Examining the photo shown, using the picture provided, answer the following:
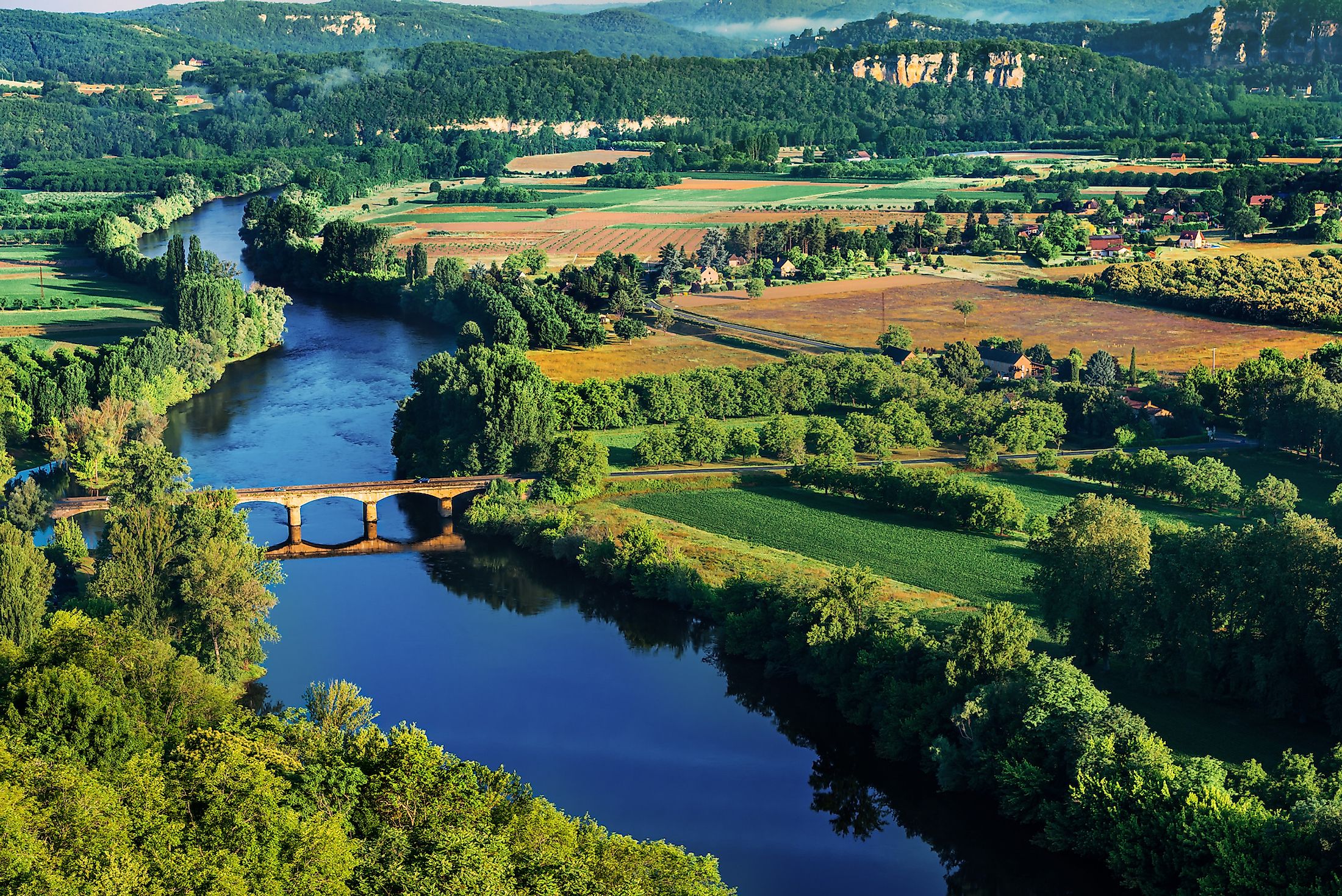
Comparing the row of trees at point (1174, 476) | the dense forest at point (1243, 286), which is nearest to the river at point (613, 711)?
the row of trees at point (1174, 476)

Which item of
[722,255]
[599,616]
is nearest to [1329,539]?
[599,616]

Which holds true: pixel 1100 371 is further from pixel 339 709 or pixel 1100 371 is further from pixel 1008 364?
pixel 339 709

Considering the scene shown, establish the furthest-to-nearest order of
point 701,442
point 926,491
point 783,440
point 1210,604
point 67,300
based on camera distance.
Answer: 1. point 67,300
2. point 783,440
3. point 701,442
4. point 926,491
5. point 1210,604

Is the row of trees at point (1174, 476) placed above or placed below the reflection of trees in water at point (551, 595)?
above

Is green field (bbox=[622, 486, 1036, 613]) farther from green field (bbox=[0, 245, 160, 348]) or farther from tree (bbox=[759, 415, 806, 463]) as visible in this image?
green field (bbox=[0, 245, 160, 348])

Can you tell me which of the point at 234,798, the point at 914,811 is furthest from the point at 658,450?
the point at 234,798

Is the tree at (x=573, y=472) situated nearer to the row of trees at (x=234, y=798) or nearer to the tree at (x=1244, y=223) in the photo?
the row of trees at (x=234, y=798)
